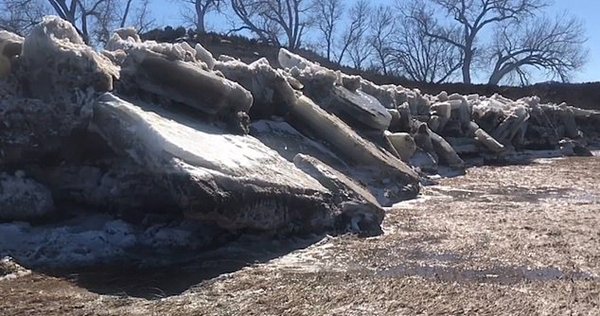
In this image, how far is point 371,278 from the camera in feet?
12.6

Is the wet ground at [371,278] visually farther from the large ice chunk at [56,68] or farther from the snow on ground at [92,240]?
the large ice chunk at [56,68]

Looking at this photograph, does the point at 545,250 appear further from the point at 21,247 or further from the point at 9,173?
the point at 9,173

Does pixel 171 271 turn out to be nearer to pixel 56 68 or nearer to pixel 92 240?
pixel 92 240

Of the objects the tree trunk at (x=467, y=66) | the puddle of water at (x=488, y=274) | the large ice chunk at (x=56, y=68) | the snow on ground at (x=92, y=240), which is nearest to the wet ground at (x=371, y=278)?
the puddle of water at (x=488, y=274)

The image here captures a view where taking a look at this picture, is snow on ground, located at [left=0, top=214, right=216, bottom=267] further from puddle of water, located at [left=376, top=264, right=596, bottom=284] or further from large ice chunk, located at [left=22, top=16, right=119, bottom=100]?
puddle of water, located at [left=376, top=264, right=596, bottom=284]

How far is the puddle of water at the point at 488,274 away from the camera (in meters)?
3.82

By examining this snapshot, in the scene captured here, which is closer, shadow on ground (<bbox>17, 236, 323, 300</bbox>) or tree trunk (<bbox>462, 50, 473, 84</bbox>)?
shadow on ground (<bbox>17, 236, 323, 300</bbox>)

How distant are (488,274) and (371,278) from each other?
0.68m

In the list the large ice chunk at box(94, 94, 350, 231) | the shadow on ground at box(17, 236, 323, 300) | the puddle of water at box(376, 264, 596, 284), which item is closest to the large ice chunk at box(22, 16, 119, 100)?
the large ice chunk at box(94, 94, 350, 231)

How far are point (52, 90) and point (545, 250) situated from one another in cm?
368

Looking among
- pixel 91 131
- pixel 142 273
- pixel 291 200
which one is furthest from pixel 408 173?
pixel 142 273

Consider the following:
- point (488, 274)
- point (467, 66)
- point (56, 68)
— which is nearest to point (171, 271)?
point (488, 274)

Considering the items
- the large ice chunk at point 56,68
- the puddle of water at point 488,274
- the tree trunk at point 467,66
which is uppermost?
the tree trunk at point 467,66

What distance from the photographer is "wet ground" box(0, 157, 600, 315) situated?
3328 mm
